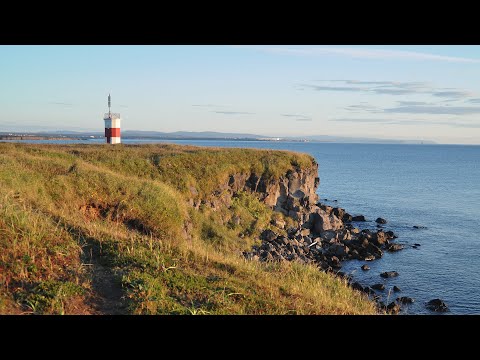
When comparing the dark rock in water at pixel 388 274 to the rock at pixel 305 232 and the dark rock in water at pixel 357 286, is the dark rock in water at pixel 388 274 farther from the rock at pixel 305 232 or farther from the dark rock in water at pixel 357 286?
the rock at pixel 305 232

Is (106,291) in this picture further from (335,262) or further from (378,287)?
(335,262)

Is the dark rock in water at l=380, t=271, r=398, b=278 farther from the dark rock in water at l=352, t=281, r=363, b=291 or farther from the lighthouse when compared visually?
the lighthouse

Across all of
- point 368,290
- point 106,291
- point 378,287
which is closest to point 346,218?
point 378,287

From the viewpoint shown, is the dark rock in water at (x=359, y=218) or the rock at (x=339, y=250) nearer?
the rock at (x=339, y=250)

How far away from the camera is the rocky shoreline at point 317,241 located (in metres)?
29.9

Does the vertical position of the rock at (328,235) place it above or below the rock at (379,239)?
above

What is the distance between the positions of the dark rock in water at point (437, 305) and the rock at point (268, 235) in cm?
1276

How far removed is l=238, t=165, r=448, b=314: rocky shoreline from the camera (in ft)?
98.2

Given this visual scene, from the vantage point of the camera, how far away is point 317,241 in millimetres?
36406

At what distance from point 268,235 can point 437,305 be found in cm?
1370

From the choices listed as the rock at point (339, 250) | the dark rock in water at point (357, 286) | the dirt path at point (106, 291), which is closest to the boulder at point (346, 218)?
the rock at point (339, 250)

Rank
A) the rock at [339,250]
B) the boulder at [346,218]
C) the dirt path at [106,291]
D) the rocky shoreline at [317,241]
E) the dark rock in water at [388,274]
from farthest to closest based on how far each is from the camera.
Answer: the boulder at [346,218]
the rock at [339,250]
the dark rock in water at [388,274]
the rocky shoreline at [317,241]
the dirt path at [106,291]

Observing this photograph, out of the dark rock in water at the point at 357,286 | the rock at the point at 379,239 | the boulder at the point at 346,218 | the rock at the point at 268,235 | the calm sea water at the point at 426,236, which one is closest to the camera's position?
the dark rock in water at the point at 357,286
